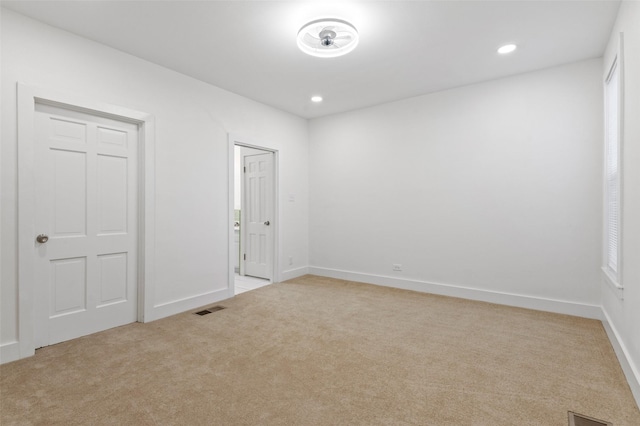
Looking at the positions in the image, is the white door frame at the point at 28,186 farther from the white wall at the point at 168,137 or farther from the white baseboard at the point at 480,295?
the white baseboard at the point at 480,295

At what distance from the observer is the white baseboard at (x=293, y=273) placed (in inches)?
204

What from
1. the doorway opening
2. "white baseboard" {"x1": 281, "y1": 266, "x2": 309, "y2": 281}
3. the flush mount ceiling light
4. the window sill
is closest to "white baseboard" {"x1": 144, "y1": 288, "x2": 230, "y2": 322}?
the doorway opening

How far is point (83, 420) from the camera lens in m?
1.80

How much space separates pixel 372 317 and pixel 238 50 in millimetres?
3138

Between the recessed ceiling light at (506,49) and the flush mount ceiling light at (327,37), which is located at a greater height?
the recessed ceiling light at (506,49)

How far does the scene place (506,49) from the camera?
3182mm

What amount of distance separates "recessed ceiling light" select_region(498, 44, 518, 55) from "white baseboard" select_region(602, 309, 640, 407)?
2.75 m

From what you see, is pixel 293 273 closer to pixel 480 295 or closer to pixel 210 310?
pixel 210 310

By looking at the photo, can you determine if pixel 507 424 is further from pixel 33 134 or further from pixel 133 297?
pixel 33 134

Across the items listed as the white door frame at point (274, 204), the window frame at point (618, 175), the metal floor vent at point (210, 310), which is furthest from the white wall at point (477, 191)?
the metal floor vent at point (210, 310)

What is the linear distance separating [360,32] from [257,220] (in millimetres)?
3436

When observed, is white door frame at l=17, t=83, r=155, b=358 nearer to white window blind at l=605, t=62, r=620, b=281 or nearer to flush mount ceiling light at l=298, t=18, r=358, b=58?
flush mount ceiling light at l=298, t=18, r=358, b=58

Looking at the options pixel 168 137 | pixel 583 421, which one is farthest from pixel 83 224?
pixel 583 421

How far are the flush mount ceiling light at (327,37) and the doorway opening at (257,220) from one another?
2.07 meters
